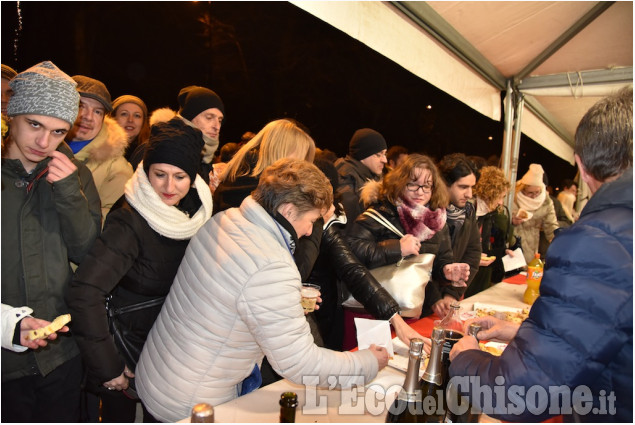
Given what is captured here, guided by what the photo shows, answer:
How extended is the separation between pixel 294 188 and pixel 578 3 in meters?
3.09

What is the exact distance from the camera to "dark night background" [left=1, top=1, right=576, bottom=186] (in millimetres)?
6574

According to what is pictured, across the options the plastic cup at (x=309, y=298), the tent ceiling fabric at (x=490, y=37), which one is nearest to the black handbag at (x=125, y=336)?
the plastic cup at (x=309, y=298)

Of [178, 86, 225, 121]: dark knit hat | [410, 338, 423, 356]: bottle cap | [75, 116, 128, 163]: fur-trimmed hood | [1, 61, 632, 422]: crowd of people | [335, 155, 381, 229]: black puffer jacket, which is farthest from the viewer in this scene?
[335, 155, 381, 229]: black puffer jacket

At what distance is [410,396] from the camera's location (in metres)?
1.16

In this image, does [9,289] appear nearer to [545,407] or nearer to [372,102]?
[545,407]

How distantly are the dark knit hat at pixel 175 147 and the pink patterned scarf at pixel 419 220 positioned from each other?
49.9 inches

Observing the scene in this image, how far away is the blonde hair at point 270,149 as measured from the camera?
2141 millimetres

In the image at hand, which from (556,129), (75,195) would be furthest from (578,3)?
(75,195)

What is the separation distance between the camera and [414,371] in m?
1.13

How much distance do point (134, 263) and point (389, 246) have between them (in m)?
1.31

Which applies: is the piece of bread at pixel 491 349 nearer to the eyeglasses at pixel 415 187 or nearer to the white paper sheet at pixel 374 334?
the white paper sheet at pixel 374 334

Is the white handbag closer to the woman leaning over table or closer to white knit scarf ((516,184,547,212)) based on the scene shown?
the woman leaning over table

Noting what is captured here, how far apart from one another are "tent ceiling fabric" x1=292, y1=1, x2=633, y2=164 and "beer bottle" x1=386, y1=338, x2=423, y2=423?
5.23 feet

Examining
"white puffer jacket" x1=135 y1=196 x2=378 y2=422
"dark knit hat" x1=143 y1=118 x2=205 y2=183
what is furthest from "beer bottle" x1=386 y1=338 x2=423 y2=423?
"dark knit hat" x1=143 y1=118 x2=205 y2=183
